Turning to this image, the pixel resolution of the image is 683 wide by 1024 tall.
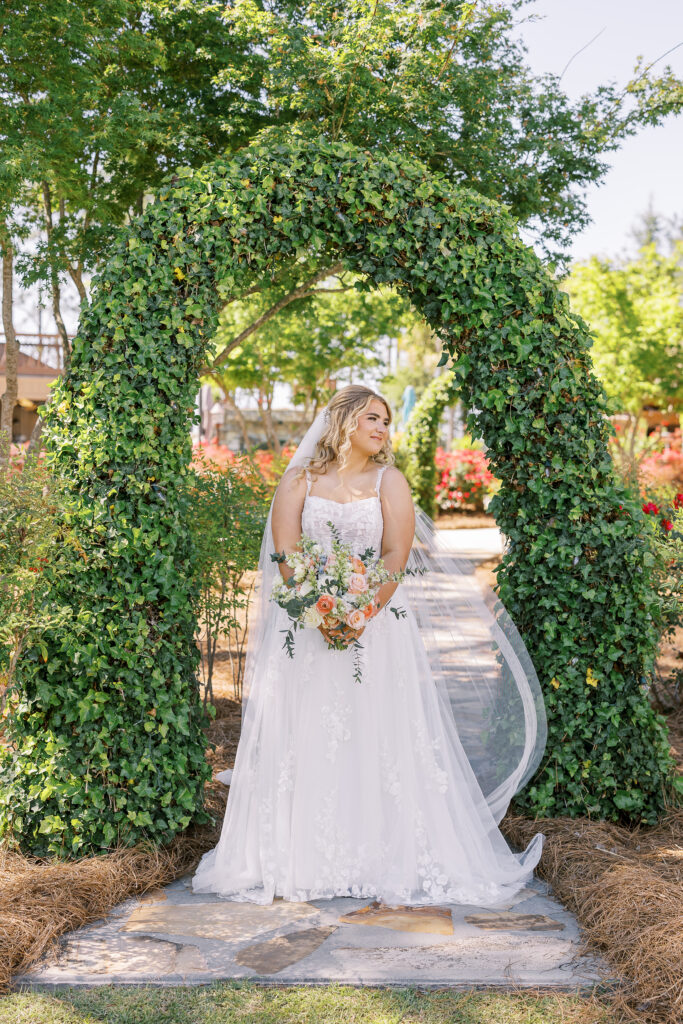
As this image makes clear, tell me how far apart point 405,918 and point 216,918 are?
820 millimetres

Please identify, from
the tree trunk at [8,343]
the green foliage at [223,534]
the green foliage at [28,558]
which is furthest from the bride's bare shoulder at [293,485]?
the tree trunk at [8,343]

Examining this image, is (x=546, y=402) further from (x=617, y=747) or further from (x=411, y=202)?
(x=617, y=747)

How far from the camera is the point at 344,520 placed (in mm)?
3980

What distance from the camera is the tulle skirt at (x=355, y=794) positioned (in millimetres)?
3799

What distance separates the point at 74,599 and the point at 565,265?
6141 millimetres

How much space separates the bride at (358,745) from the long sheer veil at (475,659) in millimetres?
15

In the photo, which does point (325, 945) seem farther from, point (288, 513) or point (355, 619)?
point (288, 513)

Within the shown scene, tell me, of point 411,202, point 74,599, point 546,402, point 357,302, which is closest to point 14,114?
point 411,202

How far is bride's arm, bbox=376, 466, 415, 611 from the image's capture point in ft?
13.2

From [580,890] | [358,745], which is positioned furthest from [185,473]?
[580,890]

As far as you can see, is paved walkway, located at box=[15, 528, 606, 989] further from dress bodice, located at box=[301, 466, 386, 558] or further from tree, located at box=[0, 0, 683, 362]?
tree, located at box=[0, 0, 683, 362]

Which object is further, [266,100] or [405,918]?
[266,100]

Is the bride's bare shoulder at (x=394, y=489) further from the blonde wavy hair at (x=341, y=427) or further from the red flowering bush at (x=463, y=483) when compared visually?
the red flowering bush at (x=463, y=483)

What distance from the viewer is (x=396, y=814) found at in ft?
12.8
